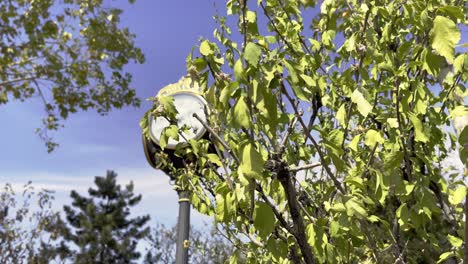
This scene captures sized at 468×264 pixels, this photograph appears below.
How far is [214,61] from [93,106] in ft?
27.6

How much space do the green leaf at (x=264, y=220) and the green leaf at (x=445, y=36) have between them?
2.33 feet

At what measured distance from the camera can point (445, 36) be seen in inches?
51.6

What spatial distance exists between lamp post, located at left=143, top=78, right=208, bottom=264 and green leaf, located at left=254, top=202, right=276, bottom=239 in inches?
73.7

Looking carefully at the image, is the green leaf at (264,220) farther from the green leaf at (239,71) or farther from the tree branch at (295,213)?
the green leaf at (239,71)

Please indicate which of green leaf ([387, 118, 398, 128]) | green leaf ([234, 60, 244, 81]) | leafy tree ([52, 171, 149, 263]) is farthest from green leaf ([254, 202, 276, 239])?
leafy tree ([52, 171, 149, 263])

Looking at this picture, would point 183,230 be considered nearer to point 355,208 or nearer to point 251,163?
point 355,208

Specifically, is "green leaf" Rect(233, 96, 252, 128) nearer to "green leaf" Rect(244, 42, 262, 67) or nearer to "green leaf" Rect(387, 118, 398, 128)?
"green leaf" Rect(244, 42, 262, 67)

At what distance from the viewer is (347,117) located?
1.93 metres

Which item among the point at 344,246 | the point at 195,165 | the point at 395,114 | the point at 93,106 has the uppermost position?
the point at 93,106

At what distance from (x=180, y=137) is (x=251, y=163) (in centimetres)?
284

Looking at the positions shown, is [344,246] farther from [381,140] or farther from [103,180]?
[103,180]

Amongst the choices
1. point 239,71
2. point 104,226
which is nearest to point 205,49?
point 239,71

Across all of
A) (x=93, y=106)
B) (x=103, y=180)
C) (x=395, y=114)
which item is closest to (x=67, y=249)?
(x=103, y=180)

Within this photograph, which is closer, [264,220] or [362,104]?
[264,220]
